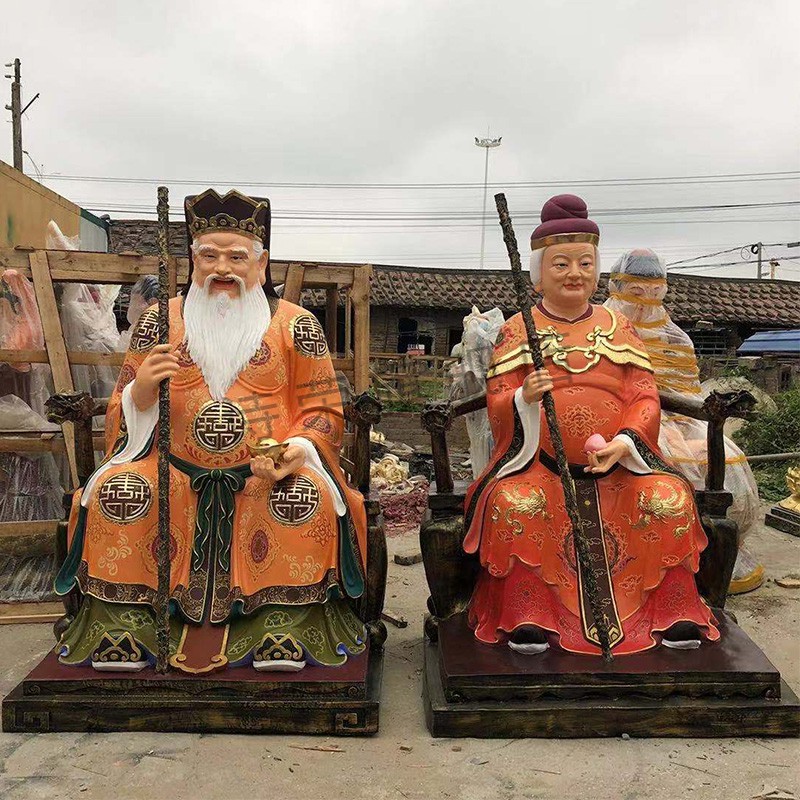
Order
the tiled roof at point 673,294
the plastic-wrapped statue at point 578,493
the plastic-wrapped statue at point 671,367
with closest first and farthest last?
1. the plastic-wrapped statue at point 578,493
2. the plastic-wrapped statue at point 671,367
3. the tiled roof at point 673,294

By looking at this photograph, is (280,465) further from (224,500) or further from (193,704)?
(193,704)

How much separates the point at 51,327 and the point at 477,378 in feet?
11.0

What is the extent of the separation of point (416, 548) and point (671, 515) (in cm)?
307

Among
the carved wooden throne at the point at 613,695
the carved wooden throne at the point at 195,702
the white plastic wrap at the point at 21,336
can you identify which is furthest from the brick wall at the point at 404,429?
the carved wooden throne at the point at 195,702

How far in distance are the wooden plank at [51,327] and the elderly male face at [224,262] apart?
4.33ft

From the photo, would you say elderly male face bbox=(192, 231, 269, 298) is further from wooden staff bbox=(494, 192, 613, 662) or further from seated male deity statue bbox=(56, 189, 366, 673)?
wooden staff bbox=(494, 192, 613, 662)

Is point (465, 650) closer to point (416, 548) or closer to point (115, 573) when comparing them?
point (115, 573)

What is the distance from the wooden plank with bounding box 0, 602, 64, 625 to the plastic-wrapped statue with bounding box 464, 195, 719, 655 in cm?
248

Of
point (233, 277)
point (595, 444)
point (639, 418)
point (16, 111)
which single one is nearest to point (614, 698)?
point (595, 444)

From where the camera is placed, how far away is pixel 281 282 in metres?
4.42

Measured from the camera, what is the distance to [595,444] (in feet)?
10.6

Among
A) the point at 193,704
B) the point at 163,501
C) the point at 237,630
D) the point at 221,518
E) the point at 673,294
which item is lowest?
the point at 193,704

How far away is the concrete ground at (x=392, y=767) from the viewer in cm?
258

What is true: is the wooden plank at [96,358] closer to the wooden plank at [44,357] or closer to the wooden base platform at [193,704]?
the wooden plank at [44,357]
